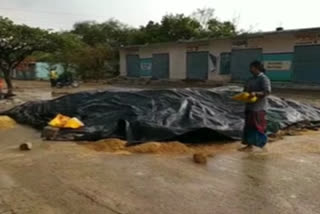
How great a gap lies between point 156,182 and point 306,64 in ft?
68.9

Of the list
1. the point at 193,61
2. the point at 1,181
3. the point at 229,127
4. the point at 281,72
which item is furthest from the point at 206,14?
the point at 1,181

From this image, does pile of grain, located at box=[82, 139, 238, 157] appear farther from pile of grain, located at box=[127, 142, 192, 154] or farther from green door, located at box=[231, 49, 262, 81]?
green door, located at box=[231, 49, 262, 81]

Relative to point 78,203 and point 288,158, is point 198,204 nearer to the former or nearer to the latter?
→ point 78,203

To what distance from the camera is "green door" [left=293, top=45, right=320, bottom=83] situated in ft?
80.6

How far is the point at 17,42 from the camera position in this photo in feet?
81.4

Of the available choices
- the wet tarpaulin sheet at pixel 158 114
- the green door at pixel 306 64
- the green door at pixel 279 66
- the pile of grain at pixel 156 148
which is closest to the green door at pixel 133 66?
the green door at pixel 279 66

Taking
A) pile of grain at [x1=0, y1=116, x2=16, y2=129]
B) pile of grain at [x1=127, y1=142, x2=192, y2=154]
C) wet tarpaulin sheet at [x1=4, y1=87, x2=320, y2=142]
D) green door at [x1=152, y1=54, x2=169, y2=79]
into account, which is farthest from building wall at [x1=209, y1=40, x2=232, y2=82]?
pile of grain at [x1=127, y1=142, x2=192, y2=154]

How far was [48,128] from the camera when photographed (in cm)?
938

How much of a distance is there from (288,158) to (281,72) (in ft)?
65.4

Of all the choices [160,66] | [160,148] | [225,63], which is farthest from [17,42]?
[160,148]

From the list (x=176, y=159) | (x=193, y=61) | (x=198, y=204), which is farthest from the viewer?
(x=193, y=61)

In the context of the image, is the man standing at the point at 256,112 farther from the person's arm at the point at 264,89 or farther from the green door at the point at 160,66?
the green door at the point at 160,66

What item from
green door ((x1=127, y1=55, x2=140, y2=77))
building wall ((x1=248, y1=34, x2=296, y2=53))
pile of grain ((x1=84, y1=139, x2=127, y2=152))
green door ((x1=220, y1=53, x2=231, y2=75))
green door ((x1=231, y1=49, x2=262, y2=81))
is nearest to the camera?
pile of grain ((x1=84, y1=139, x2=127, y2=152))

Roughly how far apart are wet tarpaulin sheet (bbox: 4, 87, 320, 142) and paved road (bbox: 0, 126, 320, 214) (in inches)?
45.7
